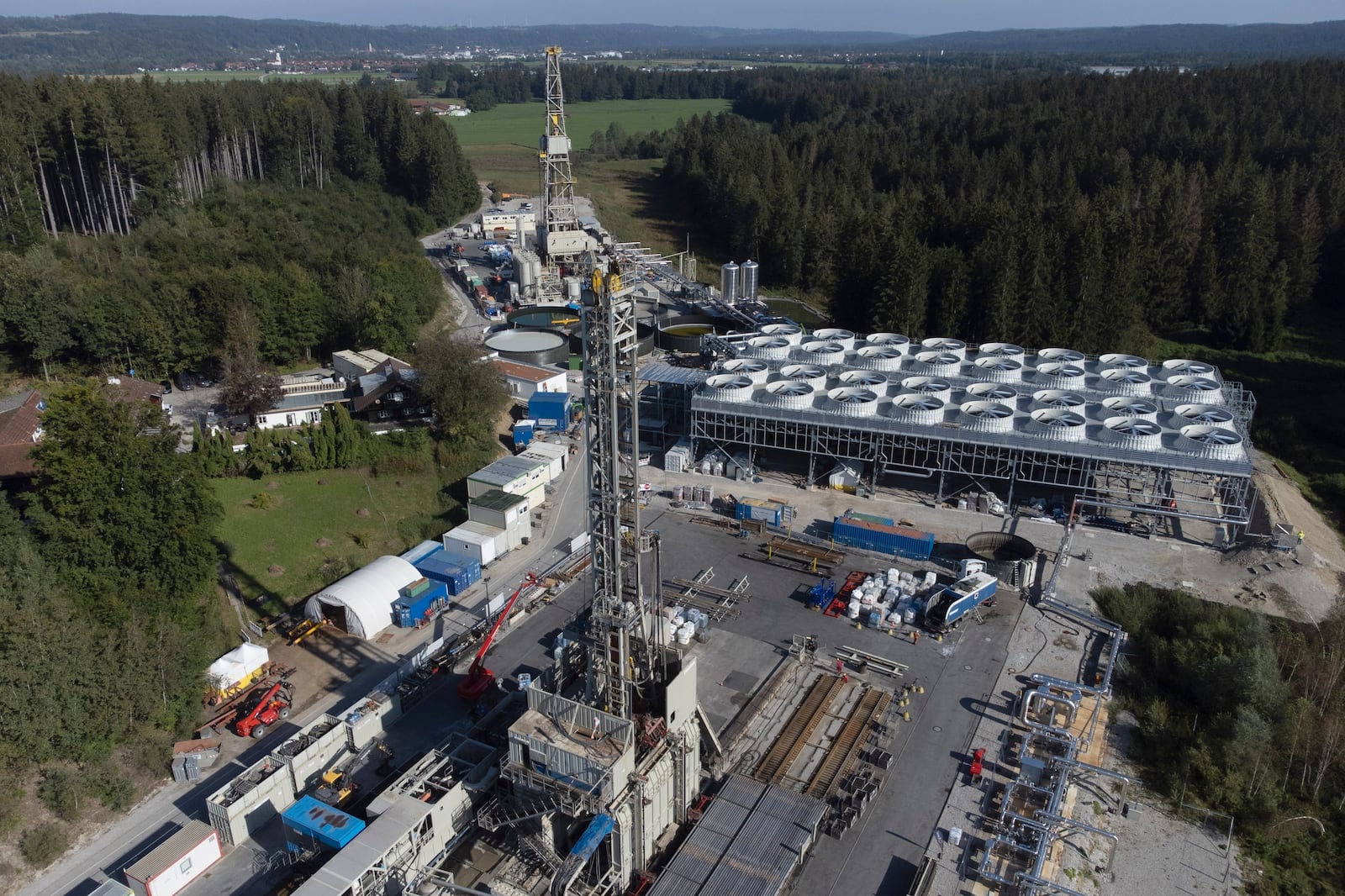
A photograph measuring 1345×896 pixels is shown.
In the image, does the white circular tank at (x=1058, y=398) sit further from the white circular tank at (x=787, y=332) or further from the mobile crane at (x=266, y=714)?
the mobile crane at (x=266, y=714)

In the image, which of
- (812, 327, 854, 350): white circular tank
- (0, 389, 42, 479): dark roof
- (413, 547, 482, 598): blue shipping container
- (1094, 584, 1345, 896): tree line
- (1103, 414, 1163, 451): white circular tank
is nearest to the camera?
(1094, 584, 1345, 896): tree line

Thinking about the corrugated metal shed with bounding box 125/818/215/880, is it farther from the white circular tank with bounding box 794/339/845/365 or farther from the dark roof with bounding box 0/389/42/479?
the white circular tank with bounding box 794/339/845/365

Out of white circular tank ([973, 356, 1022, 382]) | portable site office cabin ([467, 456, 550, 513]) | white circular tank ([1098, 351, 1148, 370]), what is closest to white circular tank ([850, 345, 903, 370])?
white circular tank ([973, 356, 1022, 382])

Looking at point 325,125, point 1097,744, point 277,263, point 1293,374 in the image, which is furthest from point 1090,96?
point 1097,744

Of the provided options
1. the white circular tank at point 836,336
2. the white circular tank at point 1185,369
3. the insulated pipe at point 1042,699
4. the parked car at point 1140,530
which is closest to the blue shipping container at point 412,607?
the insulated pipe at point 1042,699

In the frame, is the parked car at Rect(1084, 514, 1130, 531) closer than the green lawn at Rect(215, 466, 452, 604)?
No

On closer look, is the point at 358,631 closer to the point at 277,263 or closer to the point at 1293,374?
the point at 277,263
